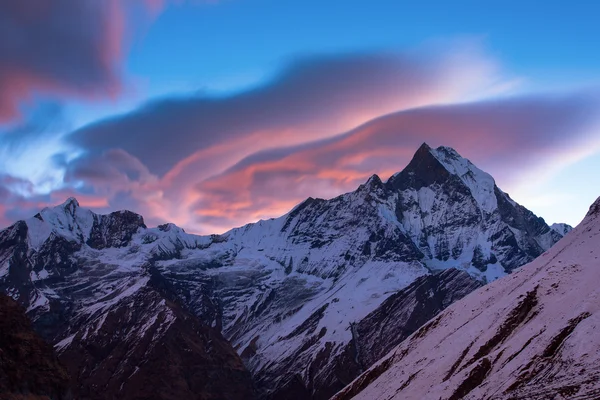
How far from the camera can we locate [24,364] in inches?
5906

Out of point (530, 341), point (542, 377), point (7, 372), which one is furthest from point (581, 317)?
point (7, 372)

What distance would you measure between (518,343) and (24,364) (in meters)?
87.8

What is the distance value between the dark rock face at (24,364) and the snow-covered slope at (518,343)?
209 ft

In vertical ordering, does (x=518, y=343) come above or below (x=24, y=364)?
below

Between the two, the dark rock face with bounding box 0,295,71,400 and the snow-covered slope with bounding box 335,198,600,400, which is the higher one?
the dark rock face with bounding box 0,295,71,400

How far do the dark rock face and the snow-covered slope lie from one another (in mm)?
63711

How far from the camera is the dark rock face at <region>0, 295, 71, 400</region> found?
14162cm

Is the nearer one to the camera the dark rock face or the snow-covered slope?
the snow-covered slope

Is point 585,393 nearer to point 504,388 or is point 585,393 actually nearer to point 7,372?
point 504,388

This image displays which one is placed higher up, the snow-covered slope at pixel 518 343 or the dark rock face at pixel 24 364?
the dark rock face at pixel 24 364

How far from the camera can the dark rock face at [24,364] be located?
14162 centimetres

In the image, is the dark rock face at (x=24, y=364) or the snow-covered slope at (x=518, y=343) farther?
the dark rock face at (x=24, y=364)

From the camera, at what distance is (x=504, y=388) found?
10869 centimetres

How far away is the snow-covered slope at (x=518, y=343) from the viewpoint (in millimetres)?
103312
